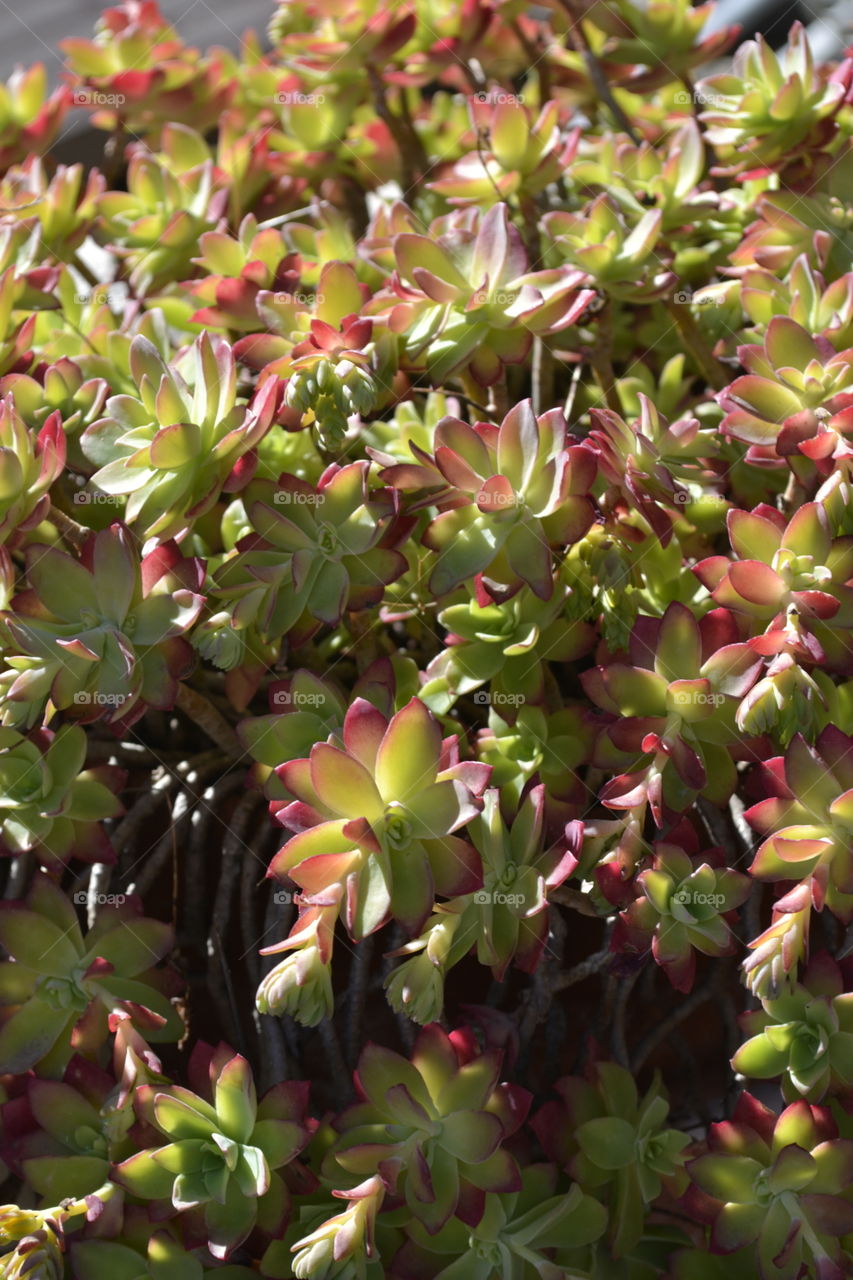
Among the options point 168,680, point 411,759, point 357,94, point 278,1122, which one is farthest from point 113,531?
point 357,94

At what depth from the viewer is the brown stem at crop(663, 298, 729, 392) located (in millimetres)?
968

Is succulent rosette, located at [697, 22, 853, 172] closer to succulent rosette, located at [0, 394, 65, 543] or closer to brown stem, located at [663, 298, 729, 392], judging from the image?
brown stem, located at [663, 298, 729, 392]

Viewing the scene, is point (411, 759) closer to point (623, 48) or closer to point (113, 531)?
point (113, 531)

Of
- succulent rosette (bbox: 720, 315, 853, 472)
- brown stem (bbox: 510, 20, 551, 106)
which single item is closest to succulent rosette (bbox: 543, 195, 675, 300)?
succulent rosette (bbox: 720, 315, 853, 472)

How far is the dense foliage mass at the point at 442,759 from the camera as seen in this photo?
683 millimetres

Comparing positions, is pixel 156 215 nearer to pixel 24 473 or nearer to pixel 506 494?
pixel 24 473

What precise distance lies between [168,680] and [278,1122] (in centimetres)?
28

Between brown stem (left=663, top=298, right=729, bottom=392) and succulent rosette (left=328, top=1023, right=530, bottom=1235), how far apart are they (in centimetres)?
58

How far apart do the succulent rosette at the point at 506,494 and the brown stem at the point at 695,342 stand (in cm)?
30

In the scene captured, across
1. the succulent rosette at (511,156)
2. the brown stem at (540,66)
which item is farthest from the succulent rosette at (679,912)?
the brown stem at (540,66)

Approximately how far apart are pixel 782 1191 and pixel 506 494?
46 centimetres

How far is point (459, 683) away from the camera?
2.50 feet

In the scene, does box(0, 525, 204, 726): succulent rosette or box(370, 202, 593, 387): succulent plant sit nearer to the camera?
box(0, 525, 204, 726): succulent rosette

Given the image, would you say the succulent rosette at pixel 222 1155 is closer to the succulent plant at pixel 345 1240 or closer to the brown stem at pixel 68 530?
the succulent plant at pixel 345 1240
